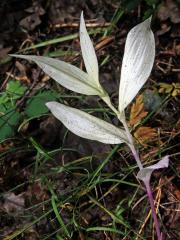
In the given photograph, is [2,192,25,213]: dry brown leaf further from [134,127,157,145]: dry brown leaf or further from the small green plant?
[134,127,157,145]: dry brown leaf

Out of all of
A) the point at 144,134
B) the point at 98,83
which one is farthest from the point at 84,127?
the point at 144,134

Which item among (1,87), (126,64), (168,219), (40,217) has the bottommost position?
(168,219)

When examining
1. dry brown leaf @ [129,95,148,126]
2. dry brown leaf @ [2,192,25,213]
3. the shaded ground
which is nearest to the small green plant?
the shaded ground

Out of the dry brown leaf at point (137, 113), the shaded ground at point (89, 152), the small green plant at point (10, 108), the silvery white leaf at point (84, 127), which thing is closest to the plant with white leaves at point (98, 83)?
the silvery white leaf at point (84, 127)

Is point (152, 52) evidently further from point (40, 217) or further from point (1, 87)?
point (1, 87)

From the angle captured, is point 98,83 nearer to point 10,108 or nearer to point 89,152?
point 89,152

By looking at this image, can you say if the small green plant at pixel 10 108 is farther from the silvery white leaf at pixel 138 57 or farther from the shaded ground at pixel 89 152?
the silvery white leaf at pixel 138 57

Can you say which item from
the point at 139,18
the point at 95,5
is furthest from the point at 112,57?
the point at 95,5
